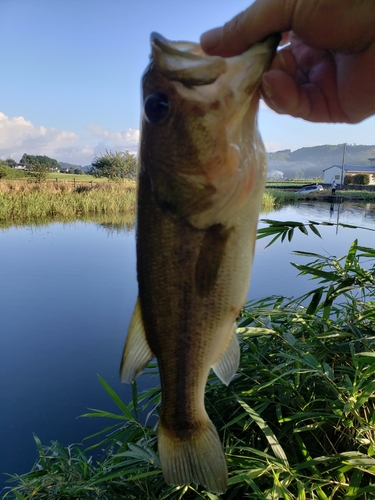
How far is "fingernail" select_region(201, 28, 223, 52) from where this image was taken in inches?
47.9

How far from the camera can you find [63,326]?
22.0 feet

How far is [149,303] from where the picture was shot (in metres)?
1.15

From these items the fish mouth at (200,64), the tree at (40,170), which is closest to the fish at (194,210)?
the fish mouth at (200,64)

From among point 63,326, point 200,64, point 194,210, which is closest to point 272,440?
point 194,210

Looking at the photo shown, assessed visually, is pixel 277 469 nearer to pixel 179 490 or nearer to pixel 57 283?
pixel 179 490

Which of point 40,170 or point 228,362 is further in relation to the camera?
point 40,170

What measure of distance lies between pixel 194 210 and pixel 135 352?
1.58 ft

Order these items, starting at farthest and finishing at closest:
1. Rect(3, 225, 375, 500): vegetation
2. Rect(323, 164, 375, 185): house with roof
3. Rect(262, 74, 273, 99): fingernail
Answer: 1. Rect(323, 164, 375, 185): house with roof
2. Rect(3, 225, 375, 500): vegetation
3. Rect(262, 74, 273, 99): fingernail

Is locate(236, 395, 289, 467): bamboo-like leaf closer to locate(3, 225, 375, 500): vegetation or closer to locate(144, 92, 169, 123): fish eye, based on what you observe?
locate(3, 225, 375, 500): vegetation

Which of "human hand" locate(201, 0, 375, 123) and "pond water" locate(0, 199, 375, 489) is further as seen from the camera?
"pond water" locate(0, 199, 375, 489)

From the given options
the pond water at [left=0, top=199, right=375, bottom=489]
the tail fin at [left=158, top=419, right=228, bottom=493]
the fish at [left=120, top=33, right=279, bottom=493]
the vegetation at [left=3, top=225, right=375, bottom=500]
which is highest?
the fish at [left=120, top=33, right=279, bottom=493]

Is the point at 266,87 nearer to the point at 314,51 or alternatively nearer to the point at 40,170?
the point at 314,51

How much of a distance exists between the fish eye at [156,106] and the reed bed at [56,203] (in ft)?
55.1

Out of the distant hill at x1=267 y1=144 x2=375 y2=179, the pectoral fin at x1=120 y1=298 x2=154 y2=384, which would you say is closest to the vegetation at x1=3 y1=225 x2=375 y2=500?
the pectoral fin at x1=120 y1=298 x2=154 y2=384
